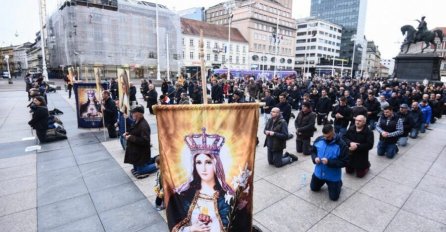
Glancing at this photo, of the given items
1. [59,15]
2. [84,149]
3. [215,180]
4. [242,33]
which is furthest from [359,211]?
[242,33]

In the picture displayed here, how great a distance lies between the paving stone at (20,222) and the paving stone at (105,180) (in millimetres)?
1093

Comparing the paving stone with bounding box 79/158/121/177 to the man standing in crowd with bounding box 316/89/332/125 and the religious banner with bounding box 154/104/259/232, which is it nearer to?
the religious banner with bounding box 154/104/259/232

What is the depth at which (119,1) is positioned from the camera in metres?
40.7

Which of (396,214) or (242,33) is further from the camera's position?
(242,33)

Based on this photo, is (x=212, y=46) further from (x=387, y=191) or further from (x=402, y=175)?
(x=387, y=191)

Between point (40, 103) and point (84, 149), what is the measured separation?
2.13 metres

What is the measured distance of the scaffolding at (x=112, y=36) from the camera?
37625 mm

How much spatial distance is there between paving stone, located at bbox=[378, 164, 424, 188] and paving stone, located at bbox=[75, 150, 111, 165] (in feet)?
24.7

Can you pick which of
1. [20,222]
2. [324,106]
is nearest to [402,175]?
[324,106]

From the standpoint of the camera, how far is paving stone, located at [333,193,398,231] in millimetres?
4203

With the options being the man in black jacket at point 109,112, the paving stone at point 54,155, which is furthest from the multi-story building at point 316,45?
the paving stone at point 54,155

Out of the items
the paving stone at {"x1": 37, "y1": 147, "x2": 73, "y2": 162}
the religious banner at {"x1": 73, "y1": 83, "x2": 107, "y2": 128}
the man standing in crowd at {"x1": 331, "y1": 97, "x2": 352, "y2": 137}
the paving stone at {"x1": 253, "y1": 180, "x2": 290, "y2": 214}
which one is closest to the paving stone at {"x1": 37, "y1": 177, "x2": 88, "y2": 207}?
the paving stone at {"x1": 37, "y1": 147, "x2": 73, "y2": 162}

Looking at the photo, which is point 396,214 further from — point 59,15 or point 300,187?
point 59,15

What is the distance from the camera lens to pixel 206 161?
2682mm
